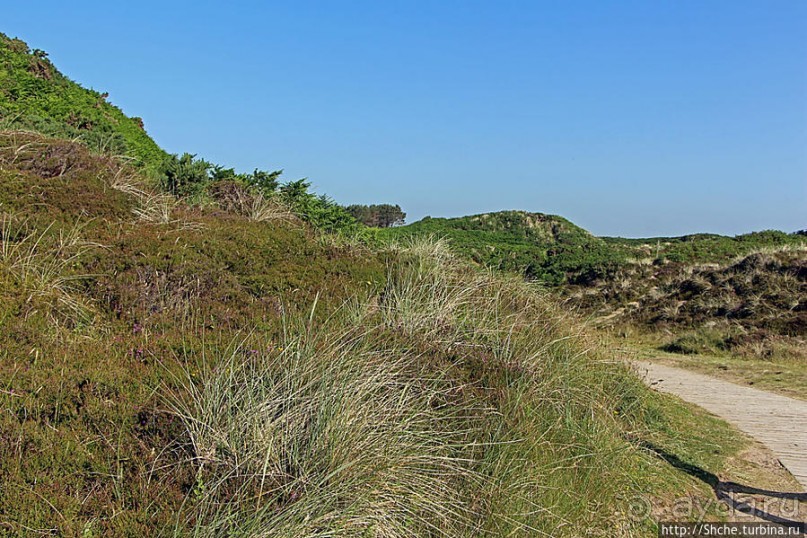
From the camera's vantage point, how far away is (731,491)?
5871mm

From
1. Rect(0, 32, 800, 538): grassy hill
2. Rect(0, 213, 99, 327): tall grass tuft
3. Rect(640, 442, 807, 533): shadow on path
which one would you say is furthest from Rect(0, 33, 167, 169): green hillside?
Rect(640, 442, 807, 533): shadow on path

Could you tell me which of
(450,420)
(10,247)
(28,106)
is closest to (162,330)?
(10,247)

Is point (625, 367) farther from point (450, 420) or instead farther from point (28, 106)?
point (28, 106)

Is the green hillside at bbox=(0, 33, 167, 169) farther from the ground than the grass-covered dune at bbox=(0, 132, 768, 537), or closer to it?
farther from the ground

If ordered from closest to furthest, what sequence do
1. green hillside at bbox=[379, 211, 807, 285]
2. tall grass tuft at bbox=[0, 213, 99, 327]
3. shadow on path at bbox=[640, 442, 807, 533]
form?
shadow on path at bbox=[640, 442, 807, 533]
tall grass tuft at bbox=[0, 213, 99, 327]
green hillside at bbox=[379, 211, 807, 285]

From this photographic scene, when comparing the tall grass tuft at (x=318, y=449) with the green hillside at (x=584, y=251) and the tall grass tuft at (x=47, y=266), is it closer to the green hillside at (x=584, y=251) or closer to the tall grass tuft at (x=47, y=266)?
the tall grass tuft at (x=47, y=266)

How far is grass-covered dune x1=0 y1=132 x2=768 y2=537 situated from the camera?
343 centimetres

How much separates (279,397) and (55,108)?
12.3 metres

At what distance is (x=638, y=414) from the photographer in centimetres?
715

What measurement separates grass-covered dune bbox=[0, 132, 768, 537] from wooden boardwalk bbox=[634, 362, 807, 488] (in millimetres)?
614

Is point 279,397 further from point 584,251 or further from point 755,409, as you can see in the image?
point 584,251

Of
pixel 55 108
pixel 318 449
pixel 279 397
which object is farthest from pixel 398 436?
pixel 55 108

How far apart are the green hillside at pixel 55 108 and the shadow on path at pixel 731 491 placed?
8.42 metres

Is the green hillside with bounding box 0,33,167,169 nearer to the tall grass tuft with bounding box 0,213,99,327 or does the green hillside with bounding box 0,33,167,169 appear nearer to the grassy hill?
the grassy hill
